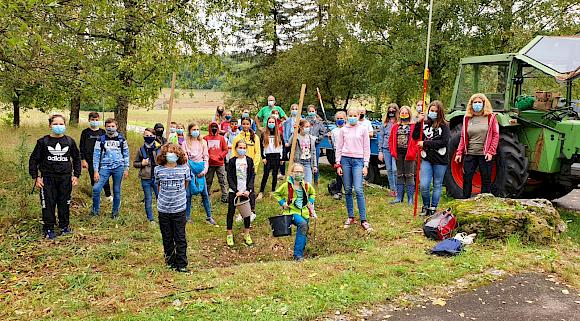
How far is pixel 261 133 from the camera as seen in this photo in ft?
31.1

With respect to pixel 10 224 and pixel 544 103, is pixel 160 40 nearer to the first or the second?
pixel 10 224

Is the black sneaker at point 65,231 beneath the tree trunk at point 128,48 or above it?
beneath

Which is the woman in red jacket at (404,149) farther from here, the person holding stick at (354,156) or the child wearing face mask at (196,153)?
the child wearing face mask at (196,153)

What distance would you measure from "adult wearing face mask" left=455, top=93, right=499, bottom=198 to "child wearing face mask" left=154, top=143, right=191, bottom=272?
4056 millimetres

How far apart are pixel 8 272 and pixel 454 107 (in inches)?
296

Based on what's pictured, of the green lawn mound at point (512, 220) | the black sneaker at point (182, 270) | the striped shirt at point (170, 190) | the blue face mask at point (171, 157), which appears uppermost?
the blue face mask at point (171, 157)

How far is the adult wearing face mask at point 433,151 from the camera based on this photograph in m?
7.21

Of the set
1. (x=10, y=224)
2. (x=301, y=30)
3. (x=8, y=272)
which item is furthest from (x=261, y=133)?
(x=301, y=30)

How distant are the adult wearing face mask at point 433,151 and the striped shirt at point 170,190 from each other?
3582mm

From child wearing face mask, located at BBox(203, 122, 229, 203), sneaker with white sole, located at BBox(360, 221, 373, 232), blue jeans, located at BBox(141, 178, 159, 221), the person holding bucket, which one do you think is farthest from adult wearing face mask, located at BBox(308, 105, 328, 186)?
blue jeans, located at BBox(141, 178, 159, 221)

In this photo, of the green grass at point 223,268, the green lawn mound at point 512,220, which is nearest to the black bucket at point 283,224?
the green grass at point 223,268

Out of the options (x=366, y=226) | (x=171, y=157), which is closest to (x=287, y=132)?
(x=366, y=226)

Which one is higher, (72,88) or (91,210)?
(72,88)

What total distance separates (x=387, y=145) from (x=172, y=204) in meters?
4.87
